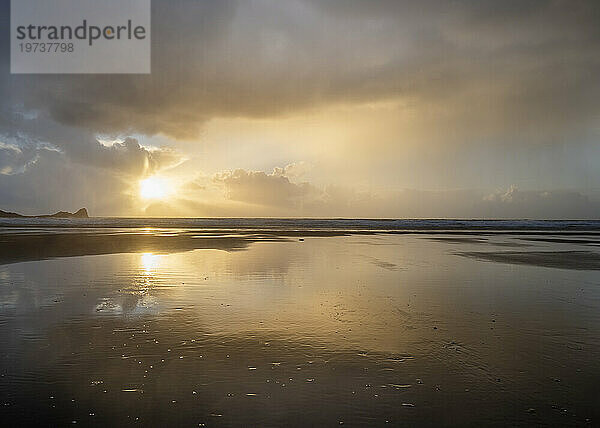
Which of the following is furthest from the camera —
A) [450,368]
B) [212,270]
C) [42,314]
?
[212,270]

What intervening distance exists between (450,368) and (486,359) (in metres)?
1.04

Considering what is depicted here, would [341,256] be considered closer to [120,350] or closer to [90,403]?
[120,350]

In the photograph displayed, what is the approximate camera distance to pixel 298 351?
9219mm

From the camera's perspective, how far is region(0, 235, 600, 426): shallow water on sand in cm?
652

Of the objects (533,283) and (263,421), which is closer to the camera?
(263,421)

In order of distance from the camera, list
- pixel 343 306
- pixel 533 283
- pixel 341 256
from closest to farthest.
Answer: pixel 343 306
pixel 533 283
pixel 341 256

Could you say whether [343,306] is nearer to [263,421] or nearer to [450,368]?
[450,368]

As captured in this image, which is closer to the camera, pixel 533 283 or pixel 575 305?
pixel 575 305

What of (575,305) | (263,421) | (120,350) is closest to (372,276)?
(575,305)

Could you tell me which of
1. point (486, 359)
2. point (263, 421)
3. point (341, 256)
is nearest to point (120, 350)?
point (263, 421)

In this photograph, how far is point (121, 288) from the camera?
16391 millimetres

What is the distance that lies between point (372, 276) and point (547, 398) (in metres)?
12.7

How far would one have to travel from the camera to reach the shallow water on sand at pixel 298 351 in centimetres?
652

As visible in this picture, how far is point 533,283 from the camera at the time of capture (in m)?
18.2
